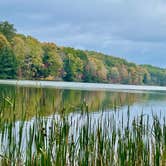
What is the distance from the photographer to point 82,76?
75.4m

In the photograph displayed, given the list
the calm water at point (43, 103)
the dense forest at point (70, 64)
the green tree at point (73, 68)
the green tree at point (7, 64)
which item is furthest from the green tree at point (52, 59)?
Result: the calm water at point (43, 103)

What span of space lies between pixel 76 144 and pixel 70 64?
2421 inches

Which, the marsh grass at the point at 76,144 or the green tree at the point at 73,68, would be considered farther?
the green tree at the point at 73,68

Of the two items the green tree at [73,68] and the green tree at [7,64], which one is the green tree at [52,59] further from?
the green tree at [7,64]

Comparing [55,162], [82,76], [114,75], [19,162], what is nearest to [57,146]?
[55,162]

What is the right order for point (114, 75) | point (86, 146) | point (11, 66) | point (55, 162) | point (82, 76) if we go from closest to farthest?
point (55, 162) → point (86, 146) → point (11, 66) → point (82, 76) → point (114, 75)

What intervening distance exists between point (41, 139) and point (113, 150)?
855 mm

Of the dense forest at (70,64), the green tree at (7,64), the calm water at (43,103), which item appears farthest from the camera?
the dense forest at (70,64)

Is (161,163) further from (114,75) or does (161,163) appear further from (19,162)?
(114,75)

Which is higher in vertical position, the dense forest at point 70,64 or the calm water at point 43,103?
the dense forest at point 70,64

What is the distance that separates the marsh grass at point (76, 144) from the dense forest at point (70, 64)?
130 ft

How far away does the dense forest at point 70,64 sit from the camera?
5128 cm

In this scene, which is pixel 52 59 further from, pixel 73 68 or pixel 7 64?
pixel 7 64

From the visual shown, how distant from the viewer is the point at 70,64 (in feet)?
215
